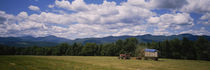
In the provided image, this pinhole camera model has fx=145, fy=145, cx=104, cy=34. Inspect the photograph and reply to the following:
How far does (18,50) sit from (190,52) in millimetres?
105921

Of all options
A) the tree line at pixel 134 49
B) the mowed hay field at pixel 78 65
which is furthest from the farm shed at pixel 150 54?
the mowed hay field at pixel 78 65

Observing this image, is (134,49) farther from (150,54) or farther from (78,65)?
(78,65)

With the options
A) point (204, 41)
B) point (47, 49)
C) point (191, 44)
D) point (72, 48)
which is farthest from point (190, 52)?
point (47, 49)

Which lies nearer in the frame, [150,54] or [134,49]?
[150,54]

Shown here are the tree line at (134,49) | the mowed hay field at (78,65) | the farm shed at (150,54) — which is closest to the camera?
the mowed hay field at (78,65)

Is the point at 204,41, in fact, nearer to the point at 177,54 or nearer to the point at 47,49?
the point at 177,54

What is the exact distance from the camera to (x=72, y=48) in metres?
98.4

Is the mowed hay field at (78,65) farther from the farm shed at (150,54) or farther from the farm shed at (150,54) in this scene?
the farm shed at (150,54)

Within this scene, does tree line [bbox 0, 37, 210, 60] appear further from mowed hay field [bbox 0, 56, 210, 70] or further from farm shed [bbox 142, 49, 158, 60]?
mowed hay field [bbox 0, 56, 210, 70]

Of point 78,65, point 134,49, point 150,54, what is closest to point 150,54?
point 150,54

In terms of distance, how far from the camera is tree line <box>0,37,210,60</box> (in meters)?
59.2

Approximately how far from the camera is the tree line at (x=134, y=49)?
5919 centimetres

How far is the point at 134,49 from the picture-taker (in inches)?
3231

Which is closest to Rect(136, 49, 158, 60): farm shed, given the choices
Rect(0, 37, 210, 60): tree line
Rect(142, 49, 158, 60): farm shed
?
Rect(142, 49, 158, 60): farm shed
